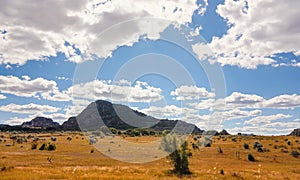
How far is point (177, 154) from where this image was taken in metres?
58.3

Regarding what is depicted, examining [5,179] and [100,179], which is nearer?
[5,179]

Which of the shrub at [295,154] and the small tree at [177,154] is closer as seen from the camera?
the small tree at [177,154]

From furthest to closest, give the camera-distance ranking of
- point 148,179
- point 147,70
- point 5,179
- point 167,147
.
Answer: point 147,70
point 167,147
point 148,179
point 5,179

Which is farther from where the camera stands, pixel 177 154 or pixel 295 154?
pixel 295 154

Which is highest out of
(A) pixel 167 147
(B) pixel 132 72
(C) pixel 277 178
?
(B) pixel 132 72

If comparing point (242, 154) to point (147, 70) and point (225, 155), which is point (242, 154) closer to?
point (225, 155)

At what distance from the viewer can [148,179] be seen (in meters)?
41.1

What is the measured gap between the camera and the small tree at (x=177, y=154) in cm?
5662

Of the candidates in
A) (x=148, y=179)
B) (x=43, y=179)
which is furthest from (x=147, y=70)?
(x=43, y=179)

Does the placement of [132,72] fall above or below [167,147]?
above

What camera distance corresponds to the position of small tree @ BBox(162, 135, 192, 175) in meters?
56.6

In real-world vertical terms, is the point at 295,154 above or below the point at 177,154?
below

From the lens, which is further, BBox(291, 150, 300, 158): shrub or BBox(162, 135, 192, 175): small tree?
BBox(291, 150, 300, 158): shrub

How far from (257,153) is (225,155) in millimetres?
11616
